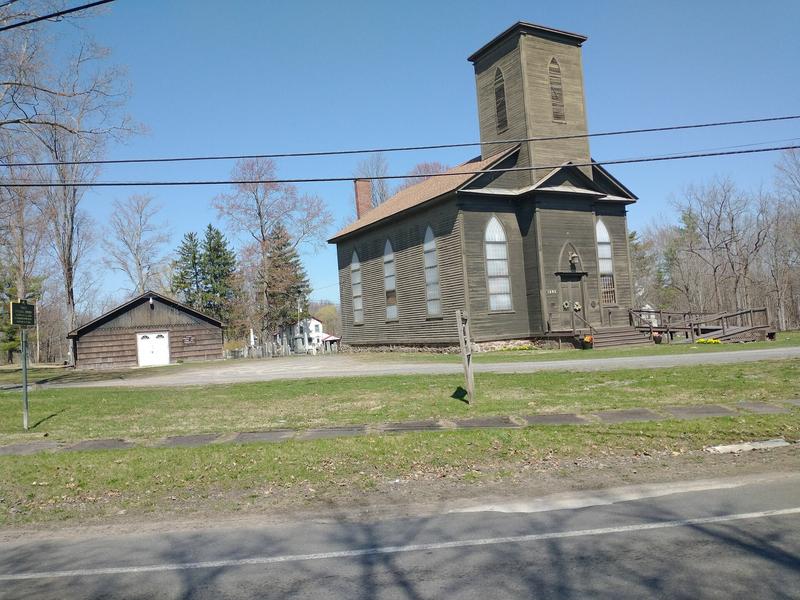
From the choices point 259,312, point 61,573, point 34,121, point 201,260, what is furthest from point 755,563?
point 201,260

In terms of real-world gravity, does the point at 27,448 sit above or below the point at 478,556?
above

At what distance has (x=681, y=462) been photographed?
8.45m

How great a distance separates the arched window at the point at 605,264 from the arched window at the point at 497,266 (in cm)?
555

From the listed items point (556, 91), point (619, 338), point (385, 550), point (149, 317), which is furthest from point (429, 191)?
point (385, 550)

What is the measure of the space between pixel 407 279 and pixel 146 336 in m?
19.1

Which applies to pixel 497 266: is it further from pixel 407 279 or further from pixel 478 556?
pixel 478 556

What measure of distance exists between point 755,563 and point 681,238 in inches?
2851

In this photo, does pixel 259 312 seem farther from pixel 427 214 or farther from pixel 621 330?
pixel 621 330

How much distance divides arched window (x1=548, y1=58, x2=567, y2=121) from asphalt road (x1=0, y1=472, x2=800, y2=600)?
26.3m

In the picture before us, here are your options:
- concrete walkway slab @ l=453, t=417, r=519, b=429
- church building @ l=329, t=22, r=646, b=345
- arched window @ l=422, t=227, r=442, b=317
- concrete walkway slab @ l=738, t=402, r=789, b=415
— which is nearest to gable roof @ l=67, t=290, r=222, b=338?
church building @ l=329, t=22, r=646, b=345

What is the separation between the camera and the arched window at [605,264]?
3181 centimetres

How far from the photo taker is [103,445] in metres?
10.5

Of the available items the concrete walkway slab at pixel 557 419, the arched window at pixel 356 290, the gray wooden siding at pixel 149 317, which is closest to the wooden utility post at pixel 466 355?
the concrete walkway slab at pixel 557 419

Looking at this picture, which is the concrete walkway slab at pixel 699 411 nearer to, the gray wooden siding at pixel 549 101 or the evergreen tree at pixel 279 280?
the gray wooden siding at pixel 549 101
